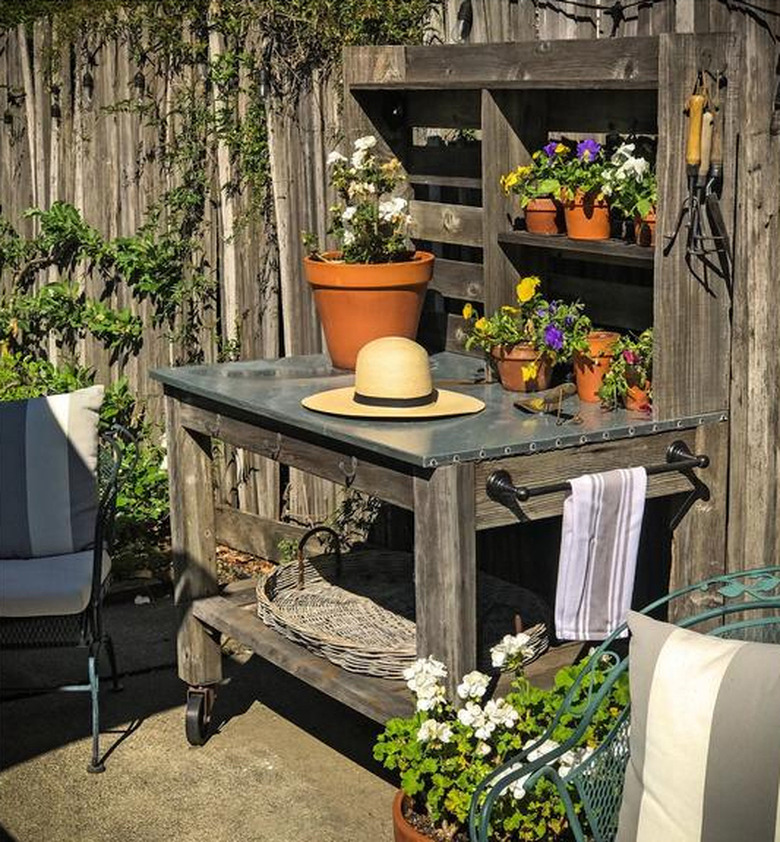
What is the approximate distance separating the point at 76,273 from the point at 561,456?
4.16m

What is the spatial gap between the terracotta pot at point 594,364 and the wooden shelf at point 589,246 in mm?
219

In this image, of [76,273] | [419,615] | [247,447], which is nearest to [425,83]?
[247,447]

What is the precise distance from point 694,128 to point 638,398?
76 centimetres

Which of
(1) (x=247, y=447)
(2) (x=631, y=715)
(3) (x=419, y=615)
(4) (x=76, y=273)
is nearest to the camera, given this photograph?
(2) (x=631, y=715)

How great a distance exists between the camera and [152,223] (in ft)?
23.3

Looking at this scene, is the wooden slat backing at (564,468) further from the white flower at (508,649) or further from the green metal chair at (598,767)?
the green metal chair at (598,767)

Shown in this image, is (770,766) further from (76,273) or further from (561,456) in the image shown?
(76,273)

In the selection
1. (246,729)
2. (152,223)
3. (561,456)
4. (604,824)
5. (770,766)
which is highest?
(152,223)

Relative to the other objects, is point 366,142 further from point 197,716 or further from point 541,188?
point 197,716

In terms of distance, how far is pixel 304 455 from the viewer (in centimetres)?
451

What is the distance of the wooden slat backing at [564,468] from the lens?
4.02m

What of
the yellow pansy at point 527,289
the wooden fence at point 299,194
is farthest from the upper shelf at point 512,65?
the yellow pansy at point 527,289

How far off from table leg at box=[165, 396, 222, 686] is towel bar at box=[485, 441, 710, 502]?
145 cm

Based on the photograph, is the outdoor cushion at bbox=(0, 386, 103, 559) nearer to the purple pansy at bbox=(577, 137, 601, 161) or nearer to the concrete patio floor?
the concrete patio floor
